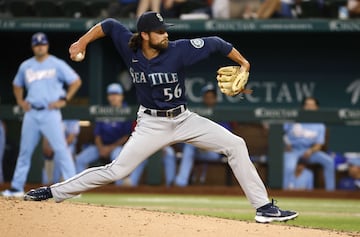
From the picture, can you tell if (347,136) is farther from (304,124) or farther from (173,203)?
(173,203)

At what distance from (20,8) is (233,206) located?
5724 millimetres

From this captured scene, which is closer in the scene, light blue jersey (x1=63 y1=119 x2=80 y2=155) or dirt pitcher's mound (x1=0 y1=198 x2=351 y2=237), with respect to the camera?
dirt pitcher's mound (x1=0 y1=198 x2=351 y2=237)

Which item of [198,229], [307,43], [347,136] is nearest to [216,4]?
[307,43]

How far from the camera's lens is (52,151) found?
1329cm

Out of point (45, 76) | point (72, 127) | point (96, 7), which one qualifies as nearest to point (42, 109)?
point (45, 76)

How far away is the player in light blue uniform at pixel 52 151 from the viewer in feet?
43.2

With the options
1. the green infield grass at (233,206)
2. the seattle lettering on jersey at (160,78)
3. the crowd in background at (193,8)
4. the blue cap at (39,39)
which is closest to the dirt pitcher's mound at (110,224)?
the seattle lettering on jersey at (160,78)

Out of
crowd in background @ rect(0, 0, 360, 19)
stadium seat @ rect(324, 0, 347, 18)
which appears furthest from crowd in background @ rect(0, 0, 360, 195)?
stadium seat @ rect(324, 0, 347, 18)

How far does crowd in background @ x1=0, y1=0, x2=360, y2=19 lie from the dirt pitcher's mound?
760cm

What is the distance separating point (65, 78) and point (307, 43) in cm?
575

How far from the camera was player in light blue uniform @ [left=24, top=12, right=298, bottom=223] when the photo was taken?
7.20 m

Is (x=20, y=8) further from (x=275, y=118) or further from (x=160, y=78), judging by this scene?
(x=160, y=78)

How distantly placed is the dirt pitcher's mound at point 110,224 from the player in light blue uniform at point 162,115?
0.30 meters

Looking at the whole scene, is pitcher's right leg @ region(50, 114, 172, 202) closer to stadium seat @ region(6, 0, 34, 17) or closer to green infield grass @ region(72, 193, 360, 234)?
green infield grass @ region(72, 193, 360, 234)
